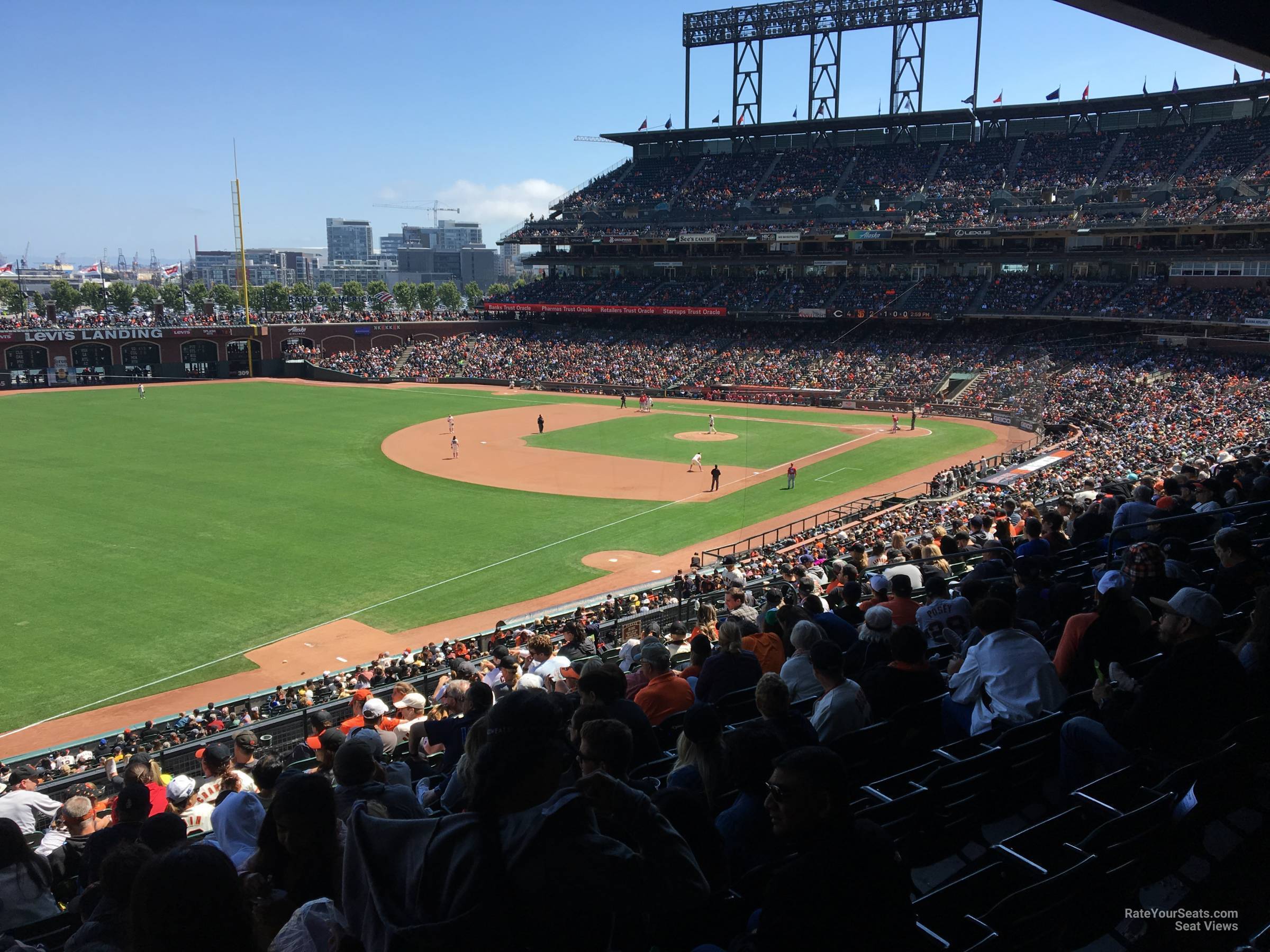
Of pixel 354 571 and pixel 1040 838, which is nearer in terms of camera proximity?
pixel 1040 838

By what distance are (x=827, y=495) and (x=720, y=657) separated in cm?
2890

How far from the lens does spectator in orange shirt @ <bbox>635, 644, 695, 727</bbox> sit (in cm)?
685

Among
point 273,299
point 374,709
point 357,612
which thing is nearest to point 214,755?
point 374,709

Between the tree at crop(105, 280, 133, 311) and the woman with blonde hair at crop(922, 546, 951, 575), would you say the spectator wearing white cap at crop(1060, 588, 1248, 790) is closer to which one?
the woman with blonde hair at crop(922, 546, 951, 575)

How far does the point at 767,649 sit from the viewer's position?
8.41 meters

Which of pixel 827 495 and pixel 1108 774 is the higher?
pixel 1108 774

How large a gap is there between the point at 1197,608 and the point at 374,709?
8222 millimetres

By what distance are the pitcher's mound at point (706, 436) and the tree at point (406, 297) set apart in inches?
4179

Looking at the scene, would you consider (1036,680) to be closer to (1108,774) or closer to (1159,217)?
(1108,774)

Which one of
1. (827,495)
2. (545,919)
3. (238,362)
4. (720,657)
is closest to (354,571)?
(827,495)

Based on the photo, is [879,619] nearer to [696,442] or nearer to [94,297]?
[696,442]

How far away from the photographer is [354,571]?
27078mm

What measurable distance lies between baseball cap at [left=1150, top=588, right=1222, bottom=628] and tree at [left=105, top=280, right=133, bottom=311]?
142 meters

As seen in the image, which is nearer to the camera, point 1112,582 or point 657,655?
point 657,655
